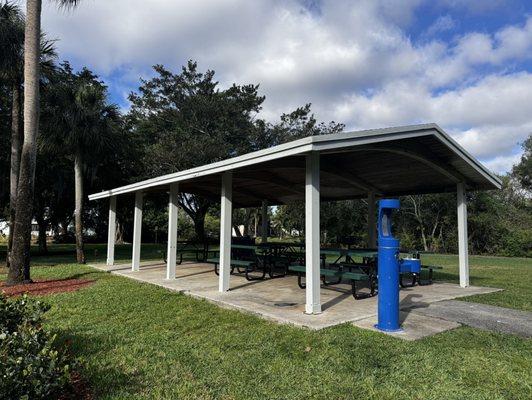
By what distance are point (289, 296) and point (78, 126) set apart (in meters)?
10.5

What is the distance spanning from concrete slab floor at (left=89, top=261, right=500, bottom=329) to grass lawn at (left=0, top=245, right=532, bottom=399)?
1.27 feet

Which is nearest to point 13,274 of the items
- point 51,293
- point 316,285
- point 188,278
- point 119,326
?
point 51,293

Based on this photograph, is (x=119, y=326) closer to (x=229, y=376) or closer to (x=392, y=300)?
(x=229, y=376)

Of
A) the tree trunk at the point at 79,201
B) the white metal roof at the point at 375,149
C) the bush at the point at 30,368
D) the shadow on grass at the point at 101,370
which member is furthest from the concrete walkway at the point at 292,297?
the tree trunk at the point at 79,201

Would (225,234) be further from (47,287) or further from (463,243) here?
(463,243)

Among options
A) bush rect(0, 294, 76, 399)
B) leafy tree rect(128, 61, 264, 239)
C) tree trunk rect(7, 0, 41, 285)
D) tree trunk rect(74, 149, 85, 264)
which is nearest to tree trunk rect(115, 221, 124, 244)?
leafy tree rect(128, 61, 264, 239)

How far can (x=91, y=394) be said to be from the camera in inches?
137

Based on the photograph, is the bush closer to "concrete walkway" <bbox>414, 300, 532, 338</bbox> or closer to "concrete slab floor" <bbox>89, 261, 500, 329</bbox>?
"concrete slab floor" <bbox>89, 261, 500, 329</bbox>

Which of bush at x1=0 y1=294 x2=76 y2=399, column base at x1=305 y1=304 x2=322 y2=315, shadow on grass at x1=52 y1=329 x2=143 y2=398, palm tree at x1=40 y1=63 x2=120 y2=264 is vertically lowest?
shadow on grass at x1=52 y1=329 x2=143 y2=398

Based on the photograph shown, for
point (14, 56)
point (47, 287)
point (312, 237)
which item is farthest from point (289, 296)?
point (14, 56)

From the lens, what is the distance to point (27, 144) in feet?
31.2

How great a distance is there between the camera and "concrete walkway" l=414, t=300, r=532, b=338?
548 cm

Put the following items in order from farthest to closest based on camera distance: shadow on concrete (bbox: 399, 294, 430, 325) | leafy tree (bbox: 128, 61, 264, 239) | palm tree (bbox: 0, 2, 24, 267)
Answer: leafy tree (bbox: 128, 61, 264, 239) → palm tree (bbox: 0, 2, 24, 267) → shadow on concrete (bbox: 399, 294, 430, 325)

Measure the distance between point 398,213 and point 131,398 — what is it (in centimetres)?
2538
